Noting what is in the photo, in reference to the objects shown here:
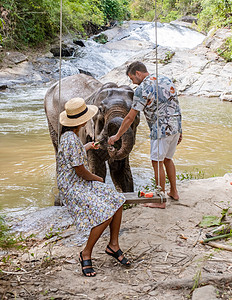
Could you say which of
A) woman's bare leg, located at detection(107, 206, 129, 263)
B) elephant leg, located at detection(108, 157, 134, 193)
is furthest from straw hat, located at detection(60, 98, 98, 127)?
elephant leg, located at detection(108, 157, 134, 193)

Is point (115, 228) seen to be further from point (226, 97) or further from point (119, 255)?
point (226, 97)

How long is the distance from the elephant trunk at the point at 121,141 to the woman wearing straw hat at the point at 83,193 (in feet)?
4.79

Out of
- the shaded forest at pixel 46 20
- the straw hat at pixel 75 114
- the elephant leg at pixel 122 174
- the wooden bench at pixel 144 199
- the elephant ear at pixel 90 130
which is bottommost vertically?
the elephant leg at pixel 122 174

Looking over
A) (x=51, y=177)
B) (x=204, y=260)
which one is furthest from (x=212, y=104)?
(x=204, y=260)

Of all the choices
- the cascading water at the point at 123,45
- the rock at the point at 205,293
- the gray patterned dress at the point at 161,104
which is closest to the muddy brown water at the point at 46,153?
the gray patterned dress at the point at 161,104

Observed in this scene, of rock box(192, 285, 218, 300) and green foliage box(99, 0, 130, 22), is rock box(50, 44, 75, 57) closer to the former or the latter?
green foliage box(99, 0, 130, 22)

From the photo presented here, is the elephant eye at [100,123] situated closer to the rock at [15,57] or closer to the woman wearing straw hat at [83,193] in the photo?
the woman wearing straw hat at [83,193]

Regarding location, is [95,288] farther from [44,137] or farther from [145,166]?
[44,137]

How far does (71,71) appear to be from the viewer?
2152 centimetres

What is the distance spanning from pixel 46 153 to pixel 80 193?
5891 mm

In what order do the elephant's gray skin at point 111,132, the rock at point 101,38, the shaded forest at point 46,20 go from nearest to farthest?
the elephant's gray skin at point 111,132 → the shaded forest at point 46,20 → the rock at point 101,38

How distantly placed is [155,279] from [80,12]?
84.8ft

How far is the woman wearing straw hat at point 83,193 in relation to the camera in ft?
9.99

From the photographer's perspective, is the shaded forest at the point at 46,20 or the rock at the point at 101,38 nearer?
the shaded forest at the point at 46,20
